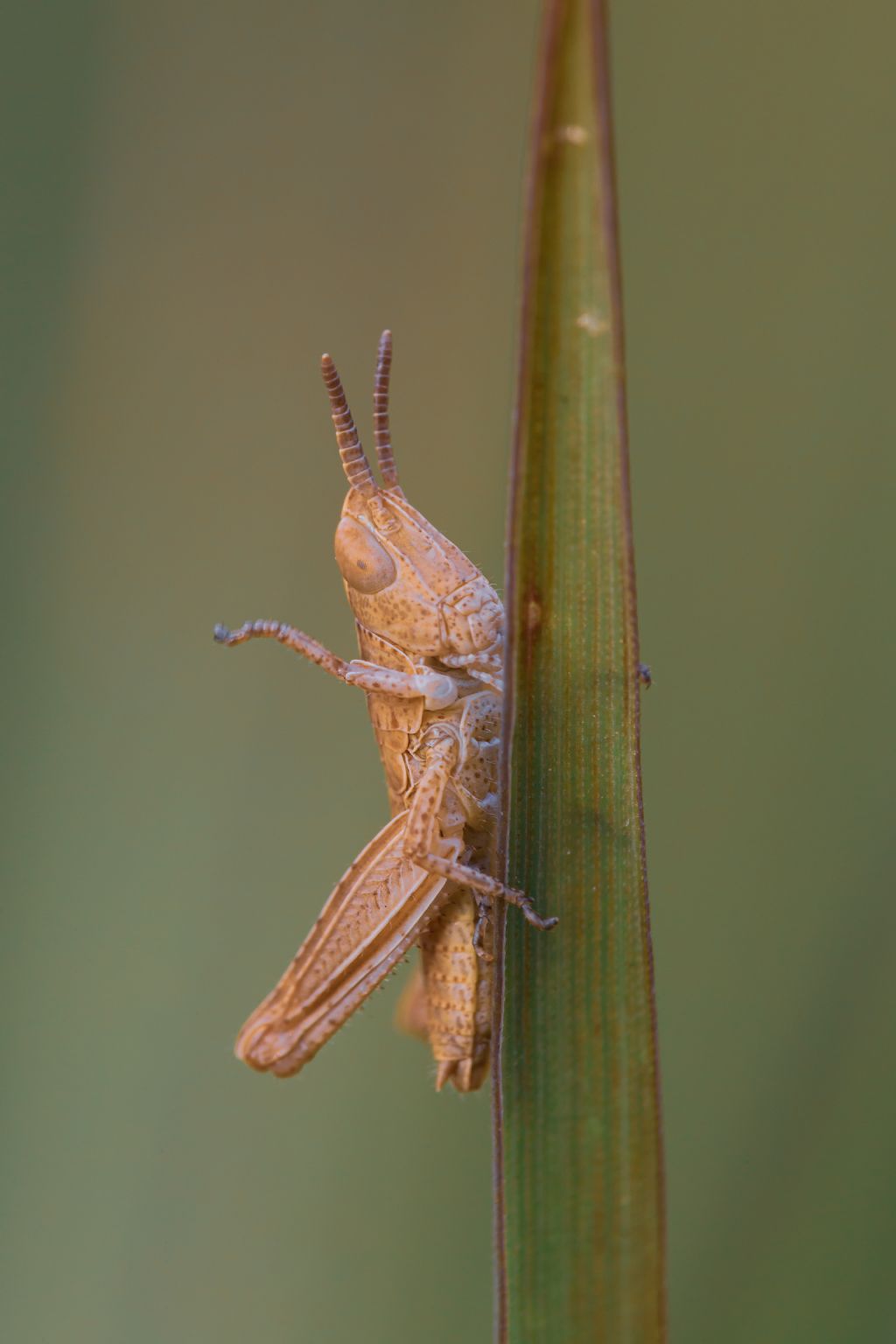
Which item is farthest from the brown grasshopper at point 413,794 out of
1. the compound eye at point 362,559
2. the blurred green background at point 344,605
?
the blurred green background at point 344,605

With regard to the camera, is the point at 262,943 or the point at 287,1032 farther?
the point at 262,943

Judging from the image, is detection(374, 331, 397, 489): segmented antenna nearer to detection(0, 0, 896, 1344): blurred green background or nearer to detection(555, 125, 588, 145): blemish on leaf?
detection(0, 0, 896, 1344): blurred green background

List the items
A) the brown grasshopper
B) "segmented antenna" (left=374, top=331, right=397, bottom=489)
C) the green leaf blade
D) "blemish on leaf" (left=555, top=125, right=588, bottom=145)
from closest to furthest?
"blemish on leaf" (left=555, top=125, right=588, bottom=145)
the green leaf blade
"segmented antenna" (left=374, top=331, right=397, bottom=489)
the brown grasshopper

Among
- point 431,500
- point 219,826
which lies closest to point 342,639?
point 431,500

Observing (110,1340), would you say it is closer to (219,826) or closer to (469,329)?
(219,826)

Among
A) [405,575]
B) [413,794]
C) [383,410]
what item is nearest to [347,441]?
[383,410]

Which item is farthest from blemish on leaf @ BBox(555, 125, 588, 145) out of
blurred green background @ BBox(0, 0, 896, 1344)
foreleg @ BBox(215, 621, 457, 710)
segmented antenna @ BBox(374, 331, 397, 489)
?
foreleg @ BBox(215, 621, 457, 710)
